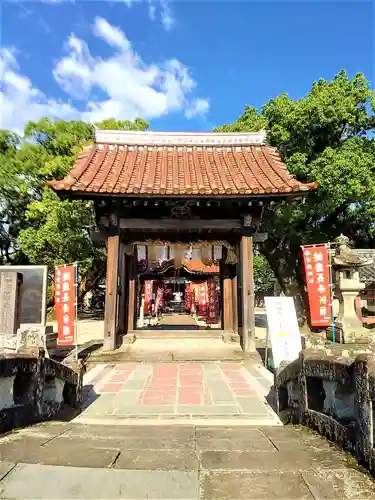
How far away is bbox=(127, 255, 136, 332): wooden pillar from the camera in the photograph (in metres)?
12.5

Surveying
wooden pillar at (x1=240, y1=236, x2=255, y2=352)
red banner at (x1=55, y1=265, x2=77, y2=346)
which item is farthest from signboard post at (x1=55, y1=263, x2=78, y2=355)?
wooden pillar at (x1=240, y1=236, x2=255, y2=352)

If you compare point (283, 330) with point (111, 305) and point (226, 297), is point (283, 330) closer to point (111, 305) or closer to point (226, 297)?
point (111, 305)

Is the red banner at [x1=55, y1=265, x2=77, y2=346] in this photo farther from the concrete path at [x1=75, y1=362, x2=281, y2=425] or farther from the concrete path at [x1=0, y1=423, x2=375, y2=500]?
the concrete path at [x1=0, y1=423, x2=375, y2=500]

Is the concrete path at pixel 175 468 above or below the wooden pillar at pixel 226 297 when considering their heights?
below

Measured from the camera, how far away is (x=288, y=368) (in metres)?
5.16

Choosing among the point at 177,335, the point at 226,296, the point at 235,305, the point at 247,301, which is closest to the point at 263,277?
the point at 226,296

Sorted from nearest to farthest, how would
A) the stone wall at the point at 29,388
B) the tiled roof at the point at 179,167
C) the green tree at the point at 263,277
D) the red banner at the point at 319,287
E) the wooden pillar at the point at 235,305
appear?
the stone wall at the point at 29,388 → the tiled roof at the point at 179,167 → the red banner at the point at 319,287 → the wooden pillar at the point at 235,305 → the green tree at the point at 263,277

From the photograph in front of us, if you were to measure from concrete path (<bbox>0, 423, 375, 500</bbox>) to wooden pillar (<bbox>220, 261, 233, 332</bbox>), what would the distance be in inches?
352

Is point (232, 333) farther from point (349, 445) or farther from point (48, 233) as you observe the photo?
point (48, 233)

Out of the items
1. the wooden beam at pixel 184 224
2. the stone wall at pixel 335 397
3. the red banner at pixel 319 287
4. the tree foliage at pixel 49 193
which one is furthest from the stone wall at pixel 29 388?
the tree foliage at pixel 49 193

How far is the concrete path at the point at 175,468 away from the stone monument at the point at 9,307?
569 cm

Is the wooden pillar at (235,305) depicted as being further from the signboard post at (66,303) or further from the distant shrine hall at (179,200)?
the signboard post at (66,303)

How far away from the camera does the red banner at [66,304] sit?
977 centimetres

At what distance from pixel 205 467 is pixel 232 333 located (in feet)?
28.6
